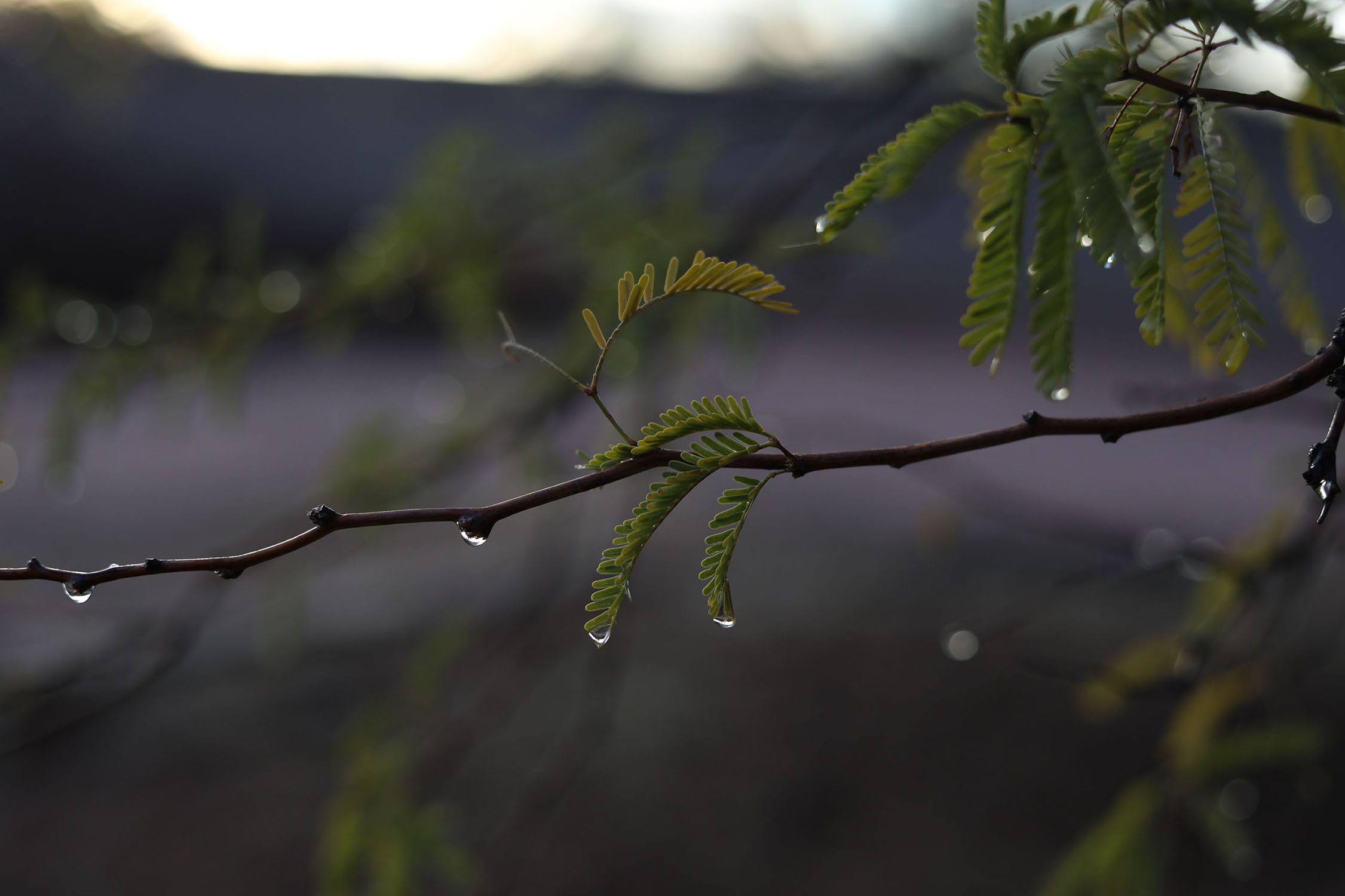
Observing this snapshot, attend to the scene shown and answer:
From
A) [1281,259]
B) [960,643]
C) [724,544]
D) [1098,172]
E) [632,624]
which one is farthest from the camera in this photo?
[632,624]

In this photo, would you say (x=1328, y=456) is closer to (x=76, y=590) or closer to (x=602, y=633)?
(x=602, y=633)

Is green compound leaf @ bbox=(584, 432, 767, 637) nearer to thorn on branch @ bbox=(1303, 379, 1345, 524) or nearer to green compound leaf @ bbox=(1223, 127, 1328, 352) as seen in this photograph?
thorn on branch @ bbox=(1303, 379, 1345, 524)

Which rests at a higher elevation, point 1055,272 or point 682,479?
point 1055,272

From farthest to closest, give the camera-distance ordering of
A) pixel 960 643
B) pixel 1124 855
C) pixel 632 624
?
pixel 632 624
pixel 960 643
pixel 1124 855

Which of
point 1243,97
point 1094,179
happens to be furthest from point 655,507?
point 1243,97

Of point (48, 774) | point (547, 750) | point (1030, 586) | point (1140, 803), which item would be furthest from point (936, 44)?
point (48, 774)
